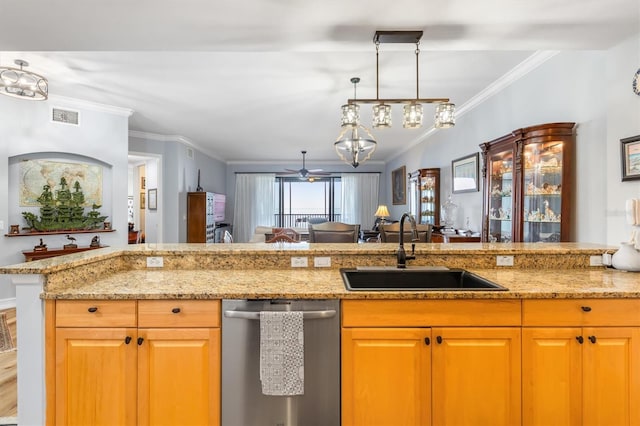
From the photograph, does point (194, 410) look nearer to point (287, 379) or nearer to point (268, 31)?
point (287, 379)

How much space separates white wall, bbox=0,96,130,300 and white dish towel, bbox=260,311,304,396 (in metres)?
4.16

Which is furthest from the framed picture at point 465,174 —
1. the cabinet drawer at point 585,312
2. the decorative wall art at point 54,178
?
the decorative wall art at point 54,178

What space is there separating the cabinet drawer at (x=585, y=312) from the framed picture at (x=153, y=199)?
254 inches

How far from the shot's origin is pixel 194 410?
1540 millimetres

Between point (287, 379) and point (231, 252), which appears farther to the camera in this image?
point (231, 252)

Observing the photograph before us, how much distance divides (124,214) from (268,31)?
4.00 metres

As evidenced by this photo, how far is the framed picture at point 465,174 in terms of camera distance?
429 centimetres

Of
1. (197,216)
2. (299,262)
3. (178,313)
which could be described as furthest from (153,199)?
(178,313)

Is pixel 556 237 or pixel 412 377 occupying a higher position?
pixel 556 237

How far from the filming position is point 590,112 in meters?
2.63

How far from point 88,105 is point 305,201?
6.25 meters

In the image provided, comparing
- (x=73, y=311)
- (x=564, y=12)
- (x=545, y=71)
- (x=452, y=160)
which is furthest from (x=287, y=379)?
(x=452, y=160)

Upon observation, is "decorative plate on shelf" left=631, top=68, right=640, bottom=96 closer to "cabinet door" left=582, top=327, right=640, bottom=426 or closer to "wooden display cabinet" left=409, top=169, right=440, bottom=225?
"cabinet door" left=582, top=327, right=640, bottom=426

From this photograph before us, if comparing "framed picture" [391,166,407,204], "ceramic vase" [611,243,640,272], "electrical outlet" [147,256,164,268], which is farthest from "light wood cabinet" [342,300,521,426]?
"framed picture" [391,166,407,204]
